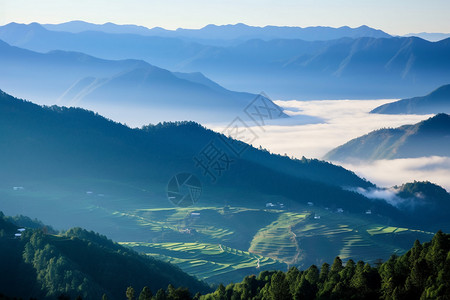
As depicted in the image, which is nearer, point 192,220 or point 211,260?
point 211,260

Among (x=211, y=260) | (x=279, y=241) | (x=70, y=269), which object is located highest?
(x=279, y=241)

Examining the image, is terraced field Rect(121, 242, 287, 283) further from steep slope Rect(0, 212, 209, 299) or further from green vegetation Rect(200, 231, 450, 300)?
green vegetation Rect(200, 231, 450, 300)

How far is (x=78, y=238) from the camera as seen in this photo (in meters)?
102

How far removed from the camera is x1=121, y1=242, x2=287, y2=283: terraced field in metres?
124

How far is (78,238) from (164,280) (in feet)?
45.0

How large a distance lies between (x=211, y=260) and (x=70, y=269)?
4659 cm

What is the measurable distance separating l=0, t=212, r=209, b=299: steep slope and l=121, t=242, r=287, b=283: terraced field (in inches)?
755

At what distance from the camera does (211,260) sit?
13312cm

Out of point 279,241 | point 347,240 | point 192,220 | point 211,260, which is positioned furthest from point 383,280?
point 192,220

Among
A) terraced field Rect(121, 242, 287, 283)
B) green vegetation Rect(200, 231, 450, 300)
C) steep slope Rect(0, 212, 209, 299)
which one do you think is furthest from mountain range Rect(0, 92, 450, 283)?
green vegetation Rect(200, 231, 450, 300)

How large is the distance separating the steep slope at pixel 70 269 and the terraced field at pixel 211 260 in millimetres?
19170

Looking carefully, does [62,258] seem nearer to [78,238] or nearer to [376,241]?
[78,238]

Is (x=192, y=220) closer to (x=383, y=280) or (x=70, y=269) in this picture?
(x=70, y=269)

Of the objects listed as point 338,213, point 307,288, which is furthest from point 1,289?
point 338,213
